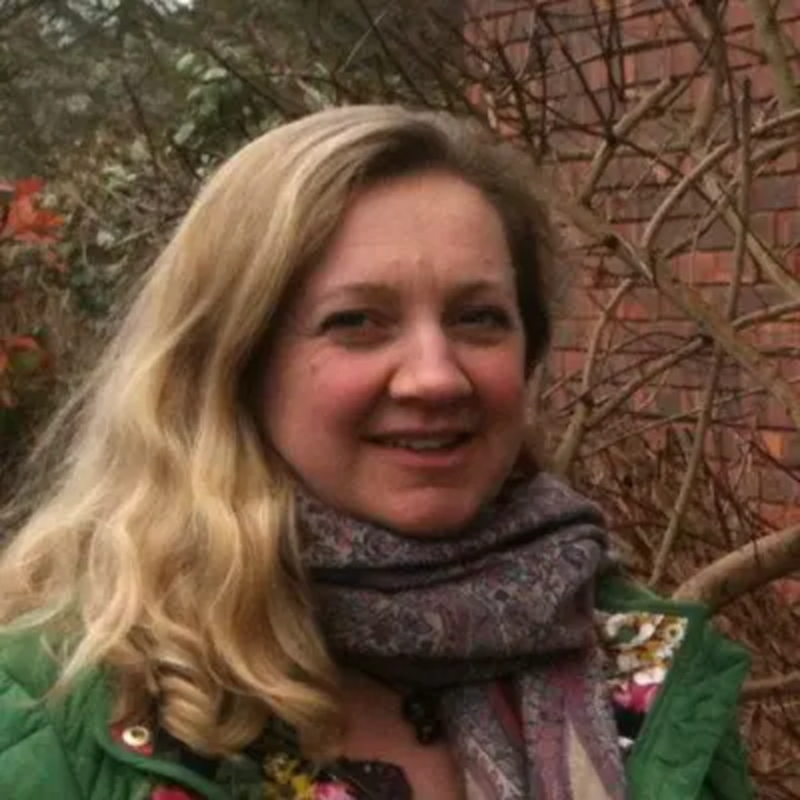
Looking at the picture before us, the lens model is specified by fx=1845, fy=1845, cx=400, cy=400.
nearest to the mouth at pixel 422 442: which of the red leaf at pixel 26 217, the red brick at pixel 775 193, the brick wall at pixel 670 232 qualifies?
the brick wall at pixel 670 232

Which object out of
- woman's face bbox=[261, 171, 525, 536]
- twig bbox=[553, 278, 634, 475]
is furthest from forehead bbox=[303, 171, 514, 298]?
twig bbox=[553, 278, 634, 475]

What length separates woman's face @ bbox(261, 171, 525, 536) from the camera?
2164mm

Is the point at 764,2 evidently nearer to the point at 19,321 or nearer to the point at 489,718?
the point at 489,718

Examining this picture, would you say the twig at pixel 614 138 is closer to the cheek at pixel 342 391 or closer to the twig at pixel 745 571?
the twig at pixel 745 571

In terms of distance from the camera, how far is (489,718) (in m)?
2.22

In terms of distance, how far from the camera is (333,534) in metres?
2.17

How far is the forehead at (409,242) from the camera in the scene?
218 centimetres

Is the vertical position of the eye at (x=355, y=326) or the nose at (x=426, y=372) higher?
the eye at (x=355, y=326)

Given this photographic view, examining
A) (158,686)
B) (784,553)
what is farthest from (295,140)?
(784,553)

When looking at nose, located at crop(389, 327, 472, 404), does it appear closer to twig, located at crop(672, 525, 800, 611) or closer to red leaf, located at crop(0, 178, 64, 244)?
twig, located at crop(672, 525, 800, 611)

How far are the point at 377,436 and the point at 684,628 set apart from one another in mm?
532

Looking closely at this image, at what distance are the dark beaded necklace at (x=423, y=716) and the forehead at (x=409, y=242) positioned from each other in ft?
1.63

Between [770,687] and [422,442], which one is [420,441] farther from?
[770,687]

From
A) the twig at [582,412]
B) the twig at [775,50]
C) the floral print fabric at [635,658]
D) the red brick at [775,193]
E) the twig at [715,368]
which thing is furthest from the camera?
the red brick at [775,193]
